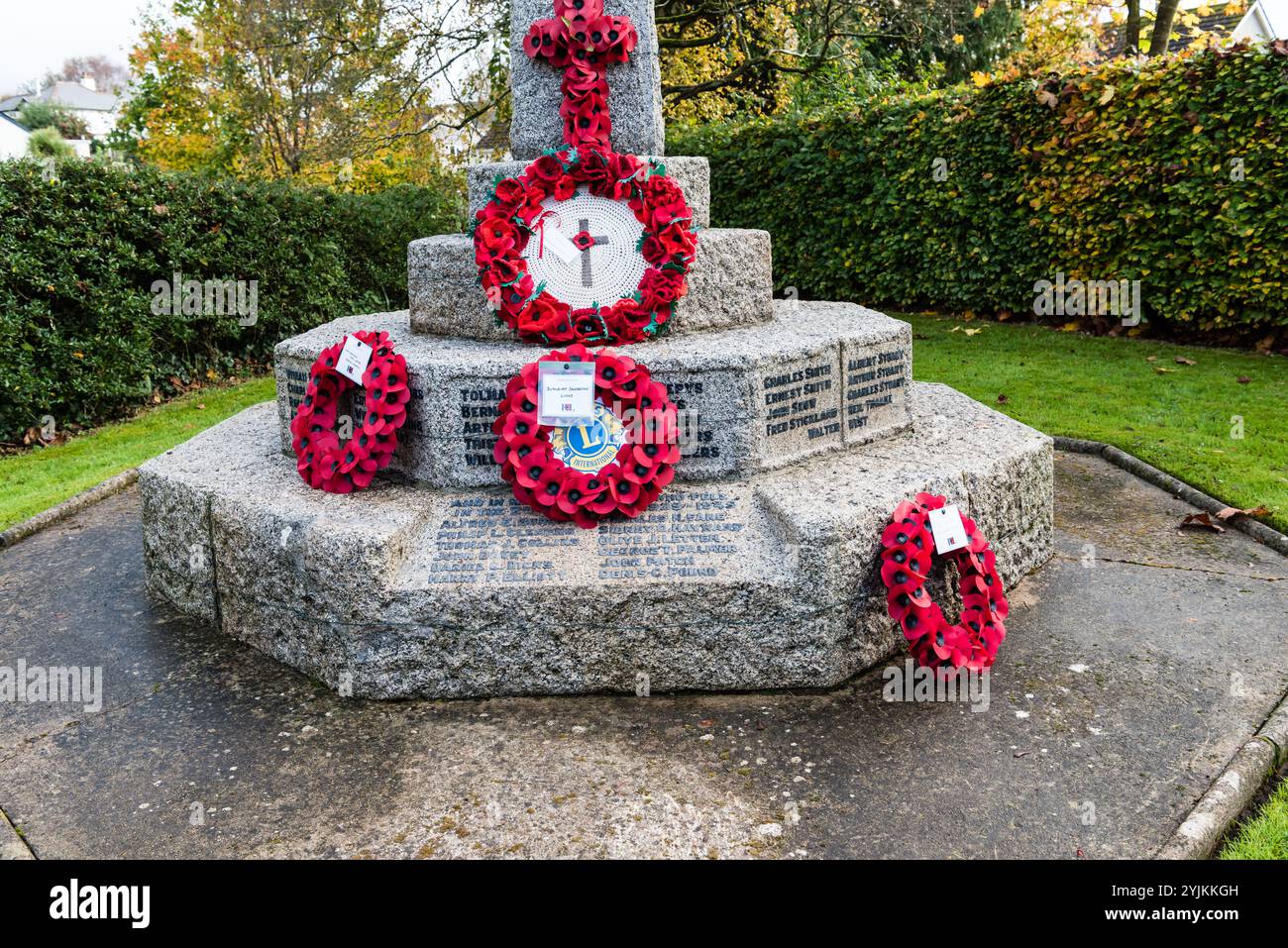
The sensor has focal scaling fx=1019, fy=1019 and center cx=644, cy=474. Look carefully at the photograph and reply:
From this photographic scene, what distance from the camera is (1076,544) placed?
5246mm

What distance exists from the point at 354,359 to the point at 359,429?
0.31 meters

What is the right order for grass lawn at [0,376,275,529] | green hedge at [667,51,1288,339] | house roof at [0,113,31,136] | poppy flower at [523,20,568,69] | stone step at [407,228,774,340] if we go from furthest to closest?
house roof at [0,113,31,136] < green hedge at [667,51,1288,339] < grass lawn at [0,376,275,529] < poppy flower at [523,20,568,69] < stone step at [407,228,774,340]

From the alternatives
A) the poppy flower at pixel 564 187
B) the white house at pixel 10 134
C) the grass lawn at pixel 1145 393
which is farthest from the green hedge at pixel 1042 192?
the white house at pixel 10 134

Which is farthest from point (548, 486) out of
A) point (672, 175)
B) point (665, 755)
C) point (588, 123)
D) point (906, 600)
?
point (588, 123)

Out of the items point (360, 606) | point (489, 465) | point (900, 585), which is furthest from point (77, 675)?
point (900, 585)

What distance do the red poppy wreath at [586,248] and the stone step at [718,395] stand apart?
0.17 meters

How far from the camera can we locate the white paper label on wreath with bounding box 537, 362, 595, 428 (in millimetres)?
4121

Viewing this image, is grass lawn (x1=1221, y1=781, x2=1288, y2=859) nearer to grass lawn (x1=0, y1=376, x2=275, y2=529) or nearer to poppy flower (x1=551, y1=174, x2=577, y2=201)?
poppy flower (x1=551, y1=174, x2=577, y2=201)

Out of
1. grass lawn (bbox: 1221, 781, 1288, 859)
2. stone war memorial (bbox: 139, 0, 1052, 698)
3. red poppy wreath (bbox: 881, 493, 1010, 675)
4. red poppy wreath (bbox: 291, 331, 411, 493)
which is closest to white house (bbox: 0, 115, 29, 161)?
stone war memorial (bbox: 139, 0, 1052, 698)

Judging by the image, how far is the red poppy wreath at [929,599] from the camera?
3744 mm

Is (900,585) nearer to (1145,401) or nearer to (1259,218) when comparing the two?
(1145,401)

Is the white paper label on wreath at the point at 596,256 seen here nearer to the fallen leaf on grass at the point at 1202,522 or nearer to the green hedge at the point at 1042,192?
the fallen leaf on grass at the point at 1202,522

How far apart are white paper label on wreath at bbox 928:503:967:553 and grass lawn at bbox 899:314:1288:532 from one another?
7.93 ft

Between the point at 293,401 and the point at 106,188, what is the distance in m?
5.08
